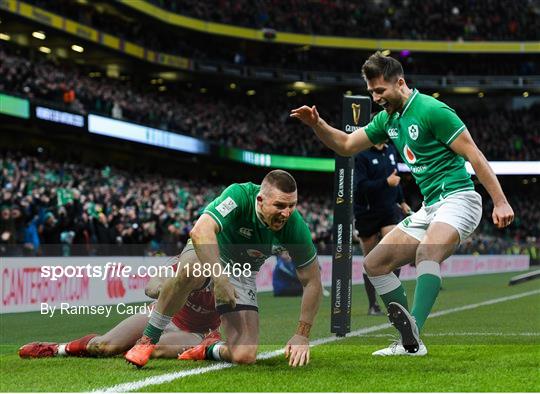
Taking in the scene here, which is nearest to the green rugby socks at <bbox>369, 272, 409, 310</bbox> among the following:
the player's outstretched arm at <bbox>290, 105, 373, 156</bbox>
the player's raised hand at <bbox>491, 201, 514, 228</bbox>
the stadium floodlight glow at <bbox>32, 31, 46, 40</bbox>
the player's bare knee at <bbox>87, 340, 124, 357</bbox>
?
the player's outstretched arm at <bbox>290, 105, 373, 156</bbox>

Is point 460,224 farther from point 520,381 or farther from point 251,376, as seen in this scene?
point 251,376

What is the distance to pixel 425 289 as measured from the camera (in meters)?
5.71

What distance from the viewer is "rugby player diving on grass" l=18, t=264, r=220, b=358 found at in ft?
20.0

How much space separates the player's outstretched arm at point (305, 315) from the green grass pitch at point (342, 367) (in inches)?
4.0

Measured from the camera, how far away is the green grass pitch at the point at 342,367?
467 centimetres

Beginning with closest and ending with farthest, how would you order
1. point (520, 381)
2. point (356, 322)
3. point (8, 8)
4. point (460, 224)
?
point (520, 381)
point (460, 224)
point (356, 322)
point (8, 8)

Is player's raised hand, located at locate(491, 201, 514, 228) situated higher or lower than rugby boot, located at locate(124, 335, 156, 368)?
higher

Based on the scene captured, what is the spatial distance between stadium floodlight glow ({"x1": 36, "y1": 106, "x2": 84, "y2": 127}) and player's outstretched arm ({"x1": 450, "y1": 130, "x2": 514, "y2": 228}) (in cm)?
2444

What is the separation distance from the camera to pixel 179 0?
43406 mm

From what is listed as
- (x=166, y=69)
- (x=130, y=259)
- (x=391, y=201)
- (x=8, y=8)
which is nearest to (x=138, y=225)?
(x=130, y=259)

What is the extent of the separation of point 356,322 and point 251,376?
14.2 feet

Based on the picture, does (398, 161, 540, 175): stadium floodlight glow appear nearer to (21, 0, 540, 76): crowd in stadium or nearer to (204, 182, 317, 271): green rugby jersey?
(21, 0, 540, 76): crowd in stadium

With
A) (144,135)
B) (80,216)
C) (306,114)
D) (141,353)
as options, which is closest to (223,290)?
(141,353)

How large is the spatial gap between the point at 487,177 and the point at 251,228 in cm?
163
